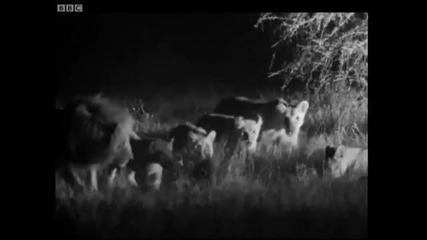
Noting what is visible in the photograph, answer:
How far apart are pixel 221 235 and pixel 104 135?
915mm

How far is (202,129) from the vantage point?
4238 mm

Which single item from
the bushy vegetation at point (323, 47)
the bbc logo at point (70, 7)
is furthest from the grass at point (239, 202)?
the bbc logo at point (70, 7)

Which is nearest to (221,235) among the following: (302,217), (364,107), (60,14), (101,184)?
(302,217)

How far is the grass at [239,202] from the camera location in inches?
165

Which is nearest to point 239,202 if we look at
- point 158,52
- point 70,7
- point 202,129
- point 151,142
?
point 202,129

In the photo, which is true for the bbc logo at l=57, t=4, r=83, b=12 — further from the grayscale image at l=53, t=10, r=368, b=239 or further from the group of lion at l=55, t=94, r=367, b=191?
the group of lion at l=55, t=94, r=367, b=191

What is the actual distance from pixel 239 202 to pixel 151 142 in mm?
634

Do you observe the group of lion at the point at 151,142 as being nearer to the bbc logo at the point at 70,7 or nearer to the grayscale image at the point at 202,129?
the grayscale image at the point at 202,129

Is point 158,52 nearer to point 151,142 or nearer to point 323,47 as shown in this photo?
point 151,142

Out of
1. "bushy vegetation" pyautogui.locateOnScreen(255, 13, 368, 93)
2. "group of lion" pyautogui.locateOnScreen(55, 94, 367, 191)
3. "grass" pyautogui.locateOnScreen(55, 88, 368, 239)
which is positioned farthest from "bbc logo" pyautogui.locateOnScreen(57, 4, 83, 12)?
"bushy vegetation" pyautogui.locateOnScreen(255, 13, 368, 93)

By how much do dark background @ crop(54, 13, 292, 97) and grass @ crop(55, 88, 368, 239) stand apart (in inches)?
5.7

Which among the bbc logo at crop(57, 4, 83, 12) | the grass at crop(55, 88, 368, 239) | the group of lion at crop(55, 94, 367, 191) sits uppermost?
the bbc logo at crop(57, 4, 83, 12)

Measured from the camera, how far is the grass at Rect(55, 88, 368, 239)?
4203mm

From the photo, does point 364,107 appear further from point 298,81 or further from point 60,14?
point 60,14
